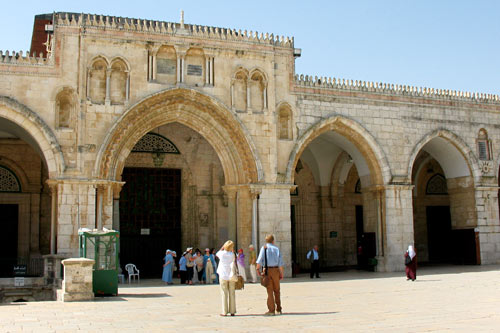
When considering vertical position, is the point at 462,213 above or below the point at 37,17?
below

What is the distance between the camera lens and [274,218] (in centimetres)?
1767

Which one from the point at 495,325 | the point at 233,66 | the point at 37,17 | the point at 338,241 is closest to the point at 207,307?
the point at 495,325

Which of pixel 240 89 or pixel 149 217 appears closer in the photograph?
pixel 240 89

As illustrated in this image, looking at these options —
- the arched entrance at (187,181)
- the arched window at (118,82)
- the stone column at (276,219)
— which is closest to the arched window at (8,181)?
the arched entrance at (187,181)

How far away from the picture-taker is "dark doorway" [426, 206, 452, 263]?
982 inches

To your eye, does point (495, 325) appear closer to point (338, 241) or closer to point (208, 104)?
point (208, 104)

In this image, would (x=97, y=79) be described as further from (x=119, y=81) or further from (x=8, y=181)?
(x=8, y=181)

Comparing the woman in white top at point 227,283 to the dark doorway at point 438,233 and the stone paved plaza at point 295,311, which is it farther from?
the dark doorway at point 438,233

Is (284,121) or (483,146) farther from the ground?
(284,121)

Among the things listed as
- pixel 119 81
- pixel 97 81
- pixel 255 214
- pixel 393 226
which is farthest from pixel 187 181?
pixel 393 226

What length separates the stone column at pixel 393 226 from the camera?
1892cm

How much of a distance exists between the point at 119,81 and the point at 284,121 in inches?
210

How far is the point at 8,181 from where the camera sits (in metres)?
19.3

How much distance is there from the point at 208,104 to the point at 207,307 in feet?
28.6
